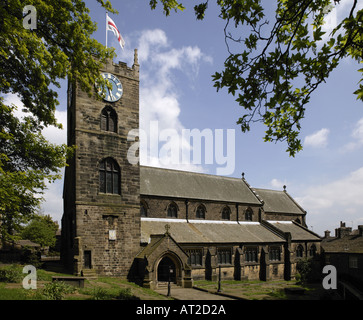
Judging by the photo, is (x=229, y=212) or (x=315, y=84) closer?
(x=315, y=84)

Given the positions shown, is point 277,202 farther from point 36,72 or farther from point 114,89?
point 36,72

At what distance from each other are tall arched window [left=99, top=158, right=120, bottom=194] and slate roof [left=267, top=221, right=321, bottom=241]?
79.7ft

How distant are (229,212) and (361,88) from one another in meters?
33.4

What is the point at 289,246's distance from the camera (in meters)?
36.8

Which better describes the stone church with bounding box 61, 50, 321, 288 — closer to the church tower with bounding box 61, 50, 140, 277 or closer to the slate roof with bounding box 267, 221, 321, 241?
the church tower with bounding box 61, 50, 140, 277

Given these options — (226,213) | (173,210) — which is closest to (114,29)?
(173,210)

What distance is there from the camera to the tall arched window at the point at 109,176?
83.0ft

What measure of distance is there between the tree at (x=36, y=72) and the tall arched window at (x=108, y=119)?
991 cm

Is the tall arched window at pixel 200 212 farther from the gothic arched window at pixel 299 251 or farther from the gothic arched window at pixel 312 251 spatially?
the gothic arched window at pixel 312 251

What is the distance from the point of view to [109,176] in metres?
25.7

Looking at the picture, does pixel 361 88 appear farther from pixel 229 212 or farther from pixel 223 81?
pixel 229 212

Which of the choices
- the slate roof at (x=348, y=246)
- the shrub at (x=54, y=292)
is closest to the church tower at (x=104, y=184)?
the shrub at (x=54, y=292)
